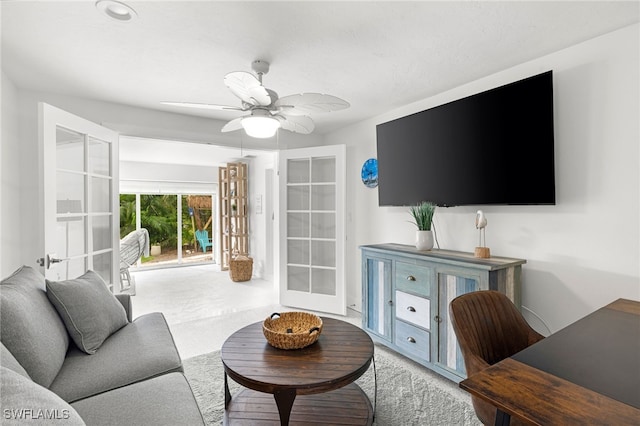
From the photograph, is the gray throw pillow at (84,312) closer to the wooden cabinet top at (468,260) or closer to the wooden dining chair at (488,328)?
the wooden dining chair at (488,328)

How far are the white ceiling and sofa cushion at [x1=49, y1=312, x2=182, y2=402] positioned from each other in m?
1.81

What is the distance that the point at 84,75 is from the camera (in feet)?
8.25

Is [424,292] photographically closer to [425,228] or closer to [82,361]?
[425,228]

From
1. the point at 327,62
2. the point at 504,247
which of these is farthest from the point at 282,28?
the point at 504,247

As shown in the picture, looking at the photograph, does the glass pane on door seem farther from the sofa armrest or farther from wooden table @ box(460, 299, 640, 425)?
wooden table @ box(460, 299, 640, 425)

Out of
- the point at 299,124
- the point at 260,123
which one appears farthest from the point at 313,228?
the point at 260,123

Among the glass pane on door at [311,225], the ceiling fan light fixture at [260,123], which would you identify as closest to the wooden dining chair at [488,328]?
the ceiling fan light fixture at [260,123]

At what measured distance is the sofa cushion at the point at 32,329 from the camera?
1272mm

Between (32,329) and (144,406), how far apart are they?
625 millimetres

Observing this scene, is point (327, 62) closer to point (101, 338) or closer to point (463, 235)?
point (463, 235)

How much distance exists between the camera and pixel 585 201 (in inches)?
80.9

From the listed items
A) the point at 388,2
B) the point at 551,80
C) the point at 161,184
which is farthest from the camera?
the point at 161,184

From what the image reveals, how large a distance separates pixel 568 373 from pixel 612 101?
6.08 feet

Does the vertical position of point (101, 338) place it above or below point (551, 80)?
below
